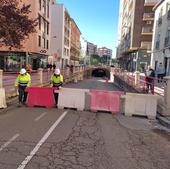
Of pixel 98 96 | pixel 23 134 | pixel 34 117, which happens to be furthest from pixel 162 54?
pixel 23 134

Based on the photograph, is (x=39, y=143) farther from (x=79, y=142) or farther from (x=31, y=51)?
(x=31, y=51)

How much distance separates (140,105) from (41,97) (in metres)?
4.32

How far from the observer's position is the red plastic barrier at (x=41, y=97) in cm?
1169

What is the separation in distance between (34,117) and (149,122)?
4.21 metres

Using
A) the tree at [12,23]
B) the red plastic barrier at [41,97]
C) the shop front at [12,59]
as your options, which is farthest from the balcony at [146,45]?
the red plastic barrier at [41,97]

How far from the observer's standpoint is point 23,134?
7.01 metres

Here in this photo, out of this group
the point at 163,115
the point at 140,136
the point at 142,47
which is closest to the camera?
the point at 140,136

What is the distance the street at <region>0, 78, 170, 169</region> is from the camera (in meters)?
5.21

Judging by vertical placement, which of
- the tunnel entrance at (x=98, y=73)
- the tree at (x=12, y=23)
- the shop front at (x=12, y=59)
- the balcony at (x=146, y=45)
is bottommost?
the tunnel entrance at (x=98, y=73)

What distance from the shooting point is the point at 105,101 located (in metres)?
11.0

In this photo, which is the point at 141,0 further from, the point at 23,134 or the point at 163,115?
the point at 23,134

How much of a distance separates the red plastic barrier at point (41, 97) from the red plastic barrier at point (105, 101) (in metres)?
1.87

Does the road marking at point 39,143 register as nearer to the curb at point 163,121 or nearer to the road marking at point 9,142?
the road marking at point 9,142

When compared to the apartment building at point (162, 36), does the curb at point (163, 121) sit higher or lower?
lower
